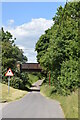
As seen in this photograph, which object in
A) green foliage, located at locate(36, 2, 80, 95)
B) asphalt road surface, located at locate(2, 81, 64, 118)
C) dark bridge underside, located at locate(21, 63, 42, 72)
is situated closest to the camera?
asphalt road surface, located at locate(2, 81, 64, 118)

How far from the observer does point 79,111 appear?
12.3 metres

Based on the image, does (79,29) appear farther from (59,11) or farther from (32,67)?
(32,67)

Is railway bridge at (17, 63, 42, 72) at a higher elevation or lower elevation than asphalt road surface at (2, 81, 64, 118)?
higher

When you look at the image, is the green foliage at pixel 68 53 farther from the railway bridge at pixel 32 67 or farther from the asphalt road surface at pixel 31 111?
the railway bridge at pixel 32 67

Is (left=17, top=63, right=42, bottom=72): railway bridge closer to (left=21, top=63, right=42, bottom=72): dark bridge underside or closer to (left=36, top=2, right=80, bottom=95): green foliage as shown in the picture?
(left=21, top=63, right=42, bottom=72): dark bridge underside

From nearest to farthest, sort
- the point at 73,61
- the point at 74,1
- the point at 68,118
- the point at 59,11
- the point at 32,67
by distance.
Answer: the point at 68,118 → the point at 73,61 → the point at 74,1 → the point at 59,11 → the point at 32,67

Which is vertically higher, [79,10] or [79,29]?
[79,10]

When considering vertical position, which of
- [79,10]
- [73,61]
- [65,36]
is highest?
[79,10]

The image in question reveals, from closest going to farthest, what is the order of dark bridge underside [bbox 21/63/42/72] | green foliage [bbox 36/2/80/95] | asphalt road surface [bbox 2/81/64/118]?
asphalt road surface [bbox 2/81/64/118] < green foliage [bbox 36/2/80/95] < dark bridge underside [bbox 21/63/42/72]

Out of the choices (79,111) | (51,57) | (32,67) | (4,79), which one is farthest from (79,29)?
(32,67)

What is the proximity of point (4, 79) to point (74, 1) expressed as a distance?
24.2 meters

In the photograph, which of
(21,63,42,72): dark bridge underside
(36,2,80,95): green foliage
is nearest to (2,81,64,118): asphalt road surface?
(36,2,80,95): green foliage

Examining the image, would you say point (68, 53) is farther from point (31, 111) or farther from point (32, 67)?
point (32, 67)

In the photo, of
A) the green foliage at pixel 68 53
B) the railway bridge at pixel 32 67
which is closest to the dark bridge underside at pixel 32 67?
the railway bridge at pixel 32 67
